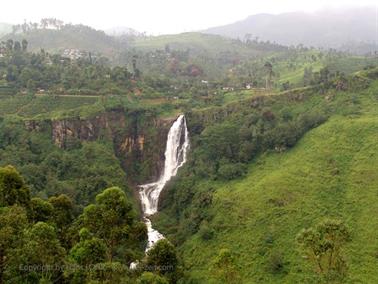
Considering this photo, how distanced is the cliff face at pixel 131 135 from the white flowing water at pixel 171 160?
816 millimetres

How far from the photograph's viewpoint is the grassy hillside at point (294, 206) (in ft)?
114

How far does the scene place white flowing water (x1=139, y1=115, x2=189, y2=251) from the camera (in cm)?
5112

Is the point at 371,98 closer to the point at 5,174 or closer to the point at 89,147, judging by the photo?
the point at 89,147

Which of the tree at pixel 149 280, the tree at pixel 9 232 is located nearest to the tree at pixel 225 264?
the tree at pixel 149 280

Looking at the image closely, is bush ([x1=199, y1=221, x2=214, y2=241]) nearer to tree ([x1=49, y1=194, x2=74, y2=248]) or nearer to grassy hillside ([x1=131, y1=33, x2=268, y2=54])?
tree ([x1=49, y1=194, x2=74, y2=248])

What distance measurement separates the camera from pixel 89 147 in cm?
5219

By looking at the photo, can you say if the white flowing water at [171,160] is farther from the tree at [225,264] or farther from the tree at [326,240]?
the tree at [326,240]

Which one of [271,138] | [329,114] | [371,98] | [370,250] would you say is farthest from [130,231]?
[371,98]

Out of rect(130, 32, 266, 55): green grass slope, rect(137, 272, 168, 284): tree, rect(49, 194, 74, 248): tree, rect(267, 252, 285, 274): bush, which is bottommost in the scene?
rect(267, 252, 285, 274): bush

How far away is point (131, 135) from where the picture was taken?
57.4 metres

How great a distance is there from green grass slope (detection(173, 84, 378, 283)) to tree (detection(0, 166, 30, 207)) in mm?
17318

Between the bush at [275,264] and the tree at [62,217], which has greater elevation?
the tree at [62,217]

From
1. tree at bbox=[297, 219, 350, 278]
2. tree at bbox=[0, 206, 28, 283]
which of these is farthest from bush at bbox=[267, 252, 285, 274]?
tree at bbox=[0, 206, 28, 283]

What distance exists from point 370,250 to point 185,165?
23.9 m
